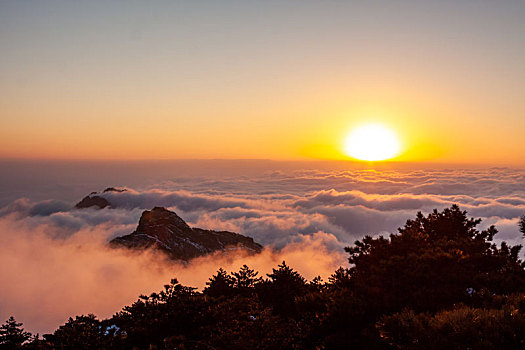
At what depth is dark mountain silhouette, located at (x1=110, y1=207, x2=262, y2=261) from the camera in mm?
150375

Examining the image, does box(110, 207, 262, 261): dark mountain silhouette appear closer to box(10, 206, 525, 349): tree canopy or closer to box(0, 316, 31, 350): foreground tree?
box(10, 206, 525, 349): tree canopy

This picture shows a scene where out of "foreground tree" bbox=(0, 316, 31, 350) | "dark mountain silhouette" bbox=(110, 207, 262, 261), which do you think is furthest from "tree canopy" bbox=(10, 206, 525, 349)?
"dark mountain silhouette" bbox=(110, 207, 262, 261)

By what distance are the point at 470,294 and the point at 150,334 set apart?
10532 mm

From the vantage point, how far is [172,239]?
157625 millimetres

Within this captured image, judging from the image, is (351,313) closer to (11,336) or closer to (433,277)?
(433,277)

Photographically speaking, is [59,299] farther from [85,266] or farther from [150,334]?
[150,334]

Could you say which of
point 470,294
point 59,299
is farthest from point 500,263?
point 59,299

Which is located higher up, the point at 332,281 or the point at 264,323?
the point at 264,323

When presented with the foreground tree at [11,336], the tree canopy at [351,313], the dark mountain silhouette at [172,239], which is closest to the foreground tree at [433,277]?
the tree canopy at [351,313]

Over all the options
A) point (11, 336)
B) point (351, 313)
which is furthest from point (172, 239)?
point (351, 313)

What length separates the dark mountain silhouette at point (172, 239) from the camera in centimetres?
15038

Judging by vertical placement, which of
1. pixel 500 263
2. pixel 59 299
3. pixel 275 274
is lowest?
pixel 59 299

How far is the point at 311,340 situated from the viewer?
323 inches

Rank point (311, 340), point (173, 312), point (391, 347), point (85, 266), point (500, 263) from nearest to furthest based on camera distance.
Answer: point (391, 347) → point (311, 340) → point (173, 312) → point (500, 263) → point (85, 266)
